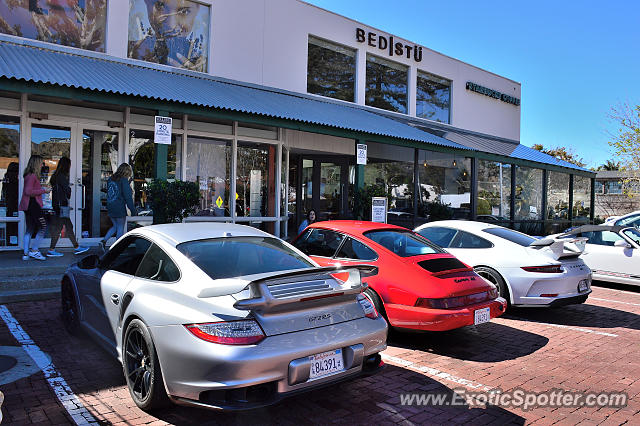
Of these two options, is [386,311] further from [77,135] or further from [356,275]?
[77,135]

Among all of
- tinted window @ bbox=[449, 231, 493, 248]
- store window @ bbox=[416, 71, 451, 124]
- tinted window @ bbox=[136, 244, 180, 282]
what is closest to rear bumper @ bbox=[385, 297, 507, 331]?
tinted window @ bbox=[449, 231, 493, 248]

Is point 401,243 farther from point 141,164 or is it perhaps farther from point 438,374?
point 141,164

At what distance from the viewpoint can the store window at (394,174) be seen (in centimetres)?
1642

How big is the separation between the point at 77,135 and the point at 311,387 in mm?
8903

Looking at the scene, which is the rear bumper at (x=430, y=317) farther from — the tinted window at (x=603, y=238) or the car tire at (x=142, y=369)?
the tinted window at (x=603, y=238)

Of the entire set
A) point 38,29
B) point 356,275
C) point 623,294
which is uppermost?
point 38,29

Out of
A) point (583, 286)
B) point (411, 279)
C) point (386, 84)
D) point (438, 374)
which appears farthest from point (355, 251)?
point (386, 84)

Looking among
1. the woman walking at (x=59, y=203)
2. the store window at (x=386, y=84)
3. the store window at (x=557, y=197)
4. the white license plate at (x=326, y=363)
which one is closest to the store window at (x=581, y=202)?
the store window at (x=557, y=197)

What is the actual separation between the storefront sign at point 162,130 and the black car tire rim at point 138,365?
18.3 feet

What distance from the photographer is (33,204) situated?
25.4 feet

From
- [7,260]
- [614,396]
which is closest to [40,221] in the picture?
[7,260]

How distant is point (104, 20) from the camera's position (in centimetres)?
1111

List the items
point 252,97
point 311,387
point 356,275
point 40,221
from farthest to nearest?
1. point 252,97
2. point 40,221
3. point 356,275
4. point 311,387

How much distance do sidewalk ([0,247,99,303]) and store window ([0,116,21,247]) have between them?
1713 millimetres
